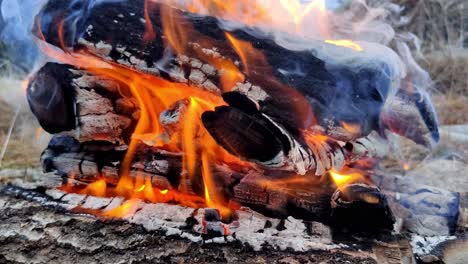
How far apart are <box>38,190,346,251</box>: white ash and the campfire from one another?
0.12 ft

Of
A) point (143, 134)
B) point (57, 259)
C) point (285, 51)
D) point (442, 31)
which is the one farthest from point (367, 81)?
point (442, 31)

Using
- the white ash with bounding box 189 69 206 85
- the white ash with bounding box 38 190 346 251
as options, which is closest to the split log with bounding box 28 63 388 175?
the white ash with bounding box 189 69 206 85

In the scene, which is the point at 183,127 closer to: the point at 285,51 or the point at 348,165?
the point at 285,51

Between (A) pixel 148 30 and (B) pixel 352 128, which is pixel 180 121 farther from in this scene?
(B) pixel 352 128

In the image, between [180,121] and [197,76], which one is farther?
[180,121]

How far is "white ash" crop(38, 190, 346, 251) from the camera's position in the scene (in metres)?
1.59

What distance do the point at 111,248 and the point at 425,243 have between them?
1.17m

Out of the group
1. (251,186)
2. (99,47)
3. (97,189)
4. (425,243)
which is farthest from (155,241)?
(425,243)

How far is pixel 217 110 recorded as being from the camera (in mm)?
1686

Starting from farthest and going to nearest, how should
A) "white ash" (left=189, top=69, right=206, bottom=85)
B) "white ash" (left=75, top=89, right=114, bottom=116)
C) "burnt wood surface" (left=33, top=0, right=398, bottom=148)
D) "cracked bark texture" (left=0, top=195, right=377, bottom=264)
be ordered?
"white ash" (left=75, top=89, right=114, bottom=116)
"white ash" (left=189, top=69, right=206, bottom=85)
"burnt wood surface" (left=33, top=0, right=398, bottom=148)
"cracked bark texture" (left=0, top=195, right=377, bottom=264)

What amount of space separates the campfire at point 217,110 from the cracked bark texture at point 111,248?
11 cm

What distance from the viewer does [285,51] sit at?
1721 millimetres

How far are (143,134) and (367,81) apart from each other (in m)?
0.99

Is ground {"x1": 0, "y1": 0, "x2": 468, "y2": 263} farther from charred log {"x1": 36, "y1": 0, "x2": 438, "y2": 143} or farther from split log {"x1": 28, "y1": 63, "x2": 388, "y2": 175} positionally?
charred log {"x1": 36, "y1": 0, "x2": 438, "y2": 143}
